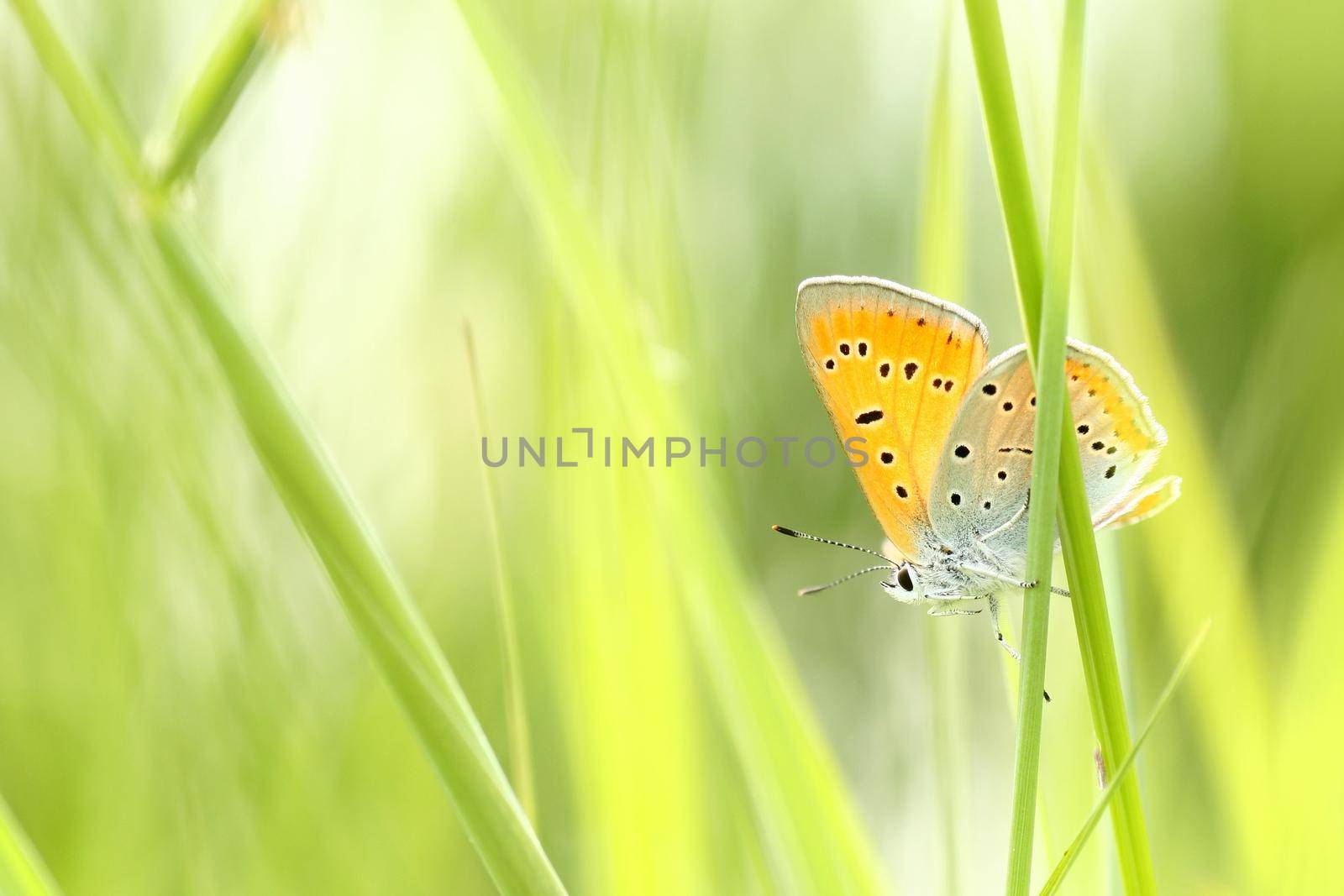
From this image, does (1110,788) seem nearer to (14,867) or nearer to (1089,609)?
(1089,609)

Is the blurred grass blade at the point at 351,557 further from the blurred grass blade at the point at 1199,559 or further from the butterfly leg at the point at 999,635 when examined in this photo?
the blurred grass blade at the point at 1199,559

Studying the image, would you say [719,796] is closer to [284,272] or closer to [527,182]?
[527,182]

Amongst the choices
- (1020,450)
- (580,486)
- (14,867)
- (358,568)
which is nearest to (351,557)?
(358,568)

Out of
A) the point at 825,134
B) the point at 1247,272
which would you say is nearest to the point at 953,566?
the point at 825,134

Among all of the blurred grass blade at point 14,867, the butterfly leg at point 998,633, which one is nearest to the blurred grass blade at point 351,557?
the blurred grass blade at point 14,867

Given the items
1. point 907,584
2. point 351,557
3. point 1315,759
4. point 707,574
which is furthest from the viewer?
point 907,584

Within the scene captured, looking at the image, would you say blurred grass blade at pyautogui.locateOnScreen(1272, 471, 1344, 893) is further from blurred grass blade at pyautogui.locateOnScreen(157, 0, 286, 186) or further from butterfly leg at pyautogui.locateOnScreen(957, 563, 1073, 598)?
blurred grass blade at pyautogui.locateOnScreen(157, 0, 286, 186)
